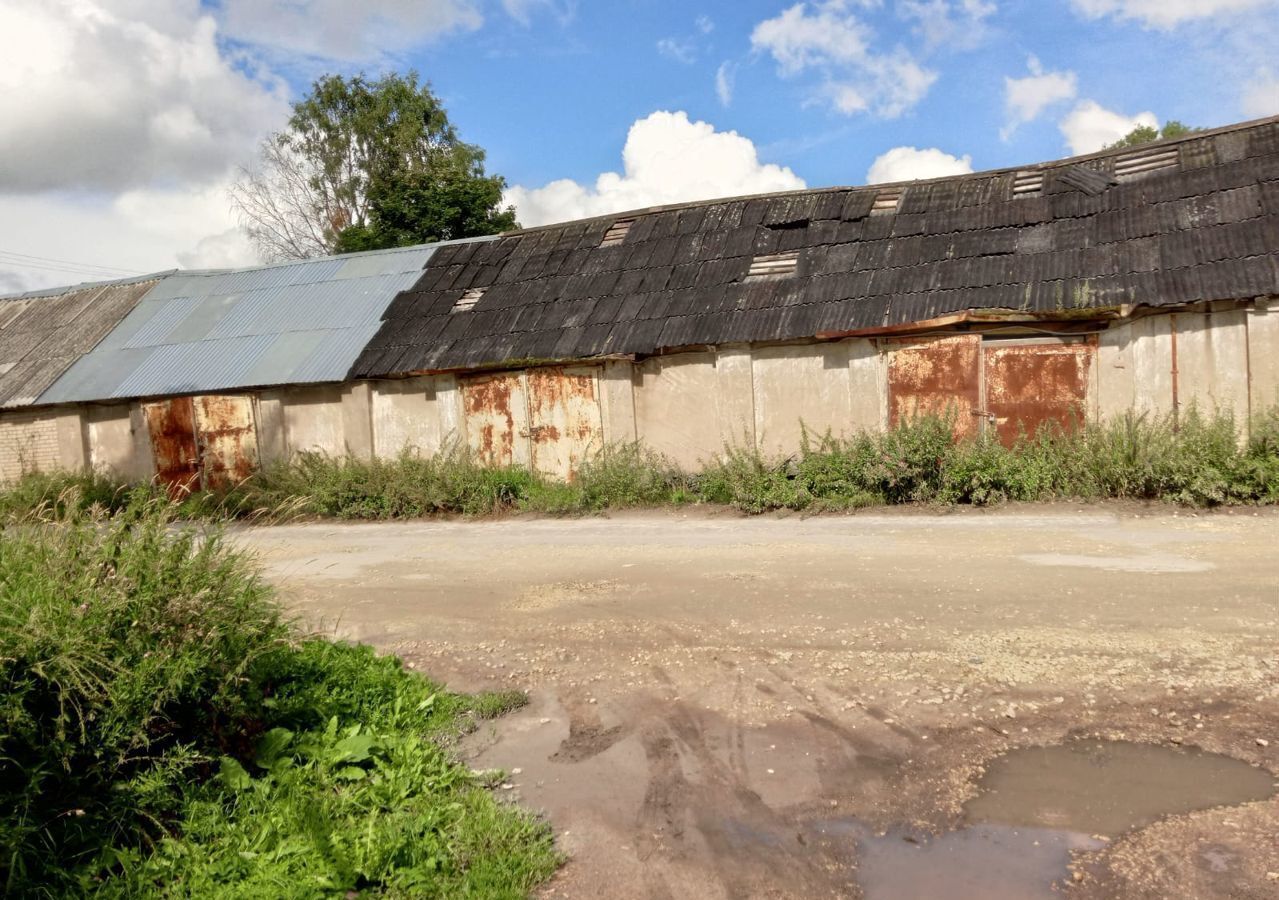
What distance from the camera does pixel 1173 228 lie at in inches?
463

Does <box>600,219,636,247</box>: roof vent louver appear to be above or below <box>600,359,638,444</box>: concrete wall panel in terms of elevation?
above

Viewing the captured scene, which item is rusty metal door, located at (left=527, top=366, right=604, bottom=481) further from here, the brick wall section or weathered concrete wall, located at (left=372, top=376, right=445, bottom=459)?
the brick wall section

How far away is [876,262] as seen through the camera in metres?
13.4

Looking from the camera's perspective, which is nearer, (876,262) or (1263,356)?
(1263,356)

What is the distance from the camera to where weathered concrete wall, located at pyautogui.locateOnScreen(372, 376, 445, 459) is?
15008mm

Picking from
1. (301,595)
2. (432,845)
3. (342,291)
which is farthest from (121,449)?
(432,845)

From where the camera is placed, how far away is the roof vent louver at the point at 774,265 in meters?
14.1

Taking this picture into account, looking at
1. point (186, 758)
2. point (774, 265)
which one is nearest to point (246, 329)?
point (774, 265)

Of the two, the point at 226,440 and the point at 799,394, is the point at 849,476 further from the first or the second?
the point at 226,440

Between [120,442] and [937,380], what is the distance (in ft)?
47.7

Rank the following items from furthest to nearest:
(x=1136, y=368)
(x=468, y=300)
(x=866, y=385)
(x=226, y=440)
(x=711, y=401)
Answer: (x=468, y=300), (x=226, y=440), (x=711, y=401), (x=866, y=385), (x=1136, y=368)

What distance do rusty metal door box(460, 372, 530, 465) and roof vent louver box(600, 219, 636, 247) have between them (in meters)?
3.82

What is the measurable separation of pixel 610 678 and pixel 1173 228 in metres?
10.5

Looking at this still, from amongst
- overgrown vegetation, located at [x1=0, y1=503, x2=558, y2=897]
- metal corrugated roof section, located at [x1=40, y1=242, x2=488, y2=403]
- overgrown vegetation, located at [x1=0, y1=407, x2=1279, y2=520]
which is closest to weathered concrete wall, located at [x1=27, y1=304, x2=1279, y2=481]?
overgrown vegetation, located at [x1=0, y1=407, x2=1279, y2=520]
